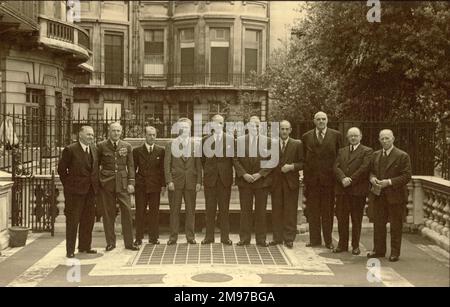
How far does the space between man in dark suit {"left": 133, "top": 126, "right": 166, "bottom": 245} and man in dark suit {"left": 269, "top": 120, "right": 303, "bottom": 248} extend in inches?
76.5

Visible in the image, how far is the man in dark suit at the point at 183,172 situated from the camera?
10.5m

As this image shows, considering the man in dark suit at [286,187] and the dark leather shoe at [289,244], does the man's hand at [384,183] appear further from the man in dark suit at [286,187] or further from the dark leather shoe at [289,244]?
the dark leather shoe at [289,244]

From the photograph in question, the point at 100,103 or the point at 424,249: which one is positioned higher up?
the point at 100,103

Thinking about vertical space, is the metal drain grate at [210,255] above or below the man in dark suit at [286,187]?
below

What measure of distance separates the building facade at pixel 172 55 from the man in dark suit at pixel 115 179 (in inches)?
961

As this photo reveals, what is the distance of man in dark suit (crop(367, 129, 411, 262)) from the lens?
9391mm

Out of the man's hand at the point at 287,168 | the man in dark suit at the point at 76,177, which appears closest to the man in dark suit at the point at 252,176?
the man's hand at the point at 287,168

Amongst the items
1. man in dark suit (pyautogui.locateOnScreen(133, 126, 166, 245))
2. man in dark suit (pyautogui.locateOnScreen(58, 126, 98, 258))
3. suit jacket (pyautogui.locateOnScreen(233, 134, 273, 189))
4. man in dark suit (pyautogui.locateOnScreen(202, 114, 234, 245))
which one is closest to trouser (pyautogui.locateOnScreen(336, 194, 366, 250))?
suit jacket (pyautogui.locateOnScreen(233, 134, 273, 189))

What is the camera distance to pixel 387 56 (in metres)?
15.5

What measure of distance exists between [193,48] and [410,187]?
997 inches

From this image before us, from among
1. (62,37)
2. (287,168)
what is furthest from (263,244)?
(62,37)

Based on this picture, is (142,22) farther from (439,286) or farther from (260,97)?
(439,286)
